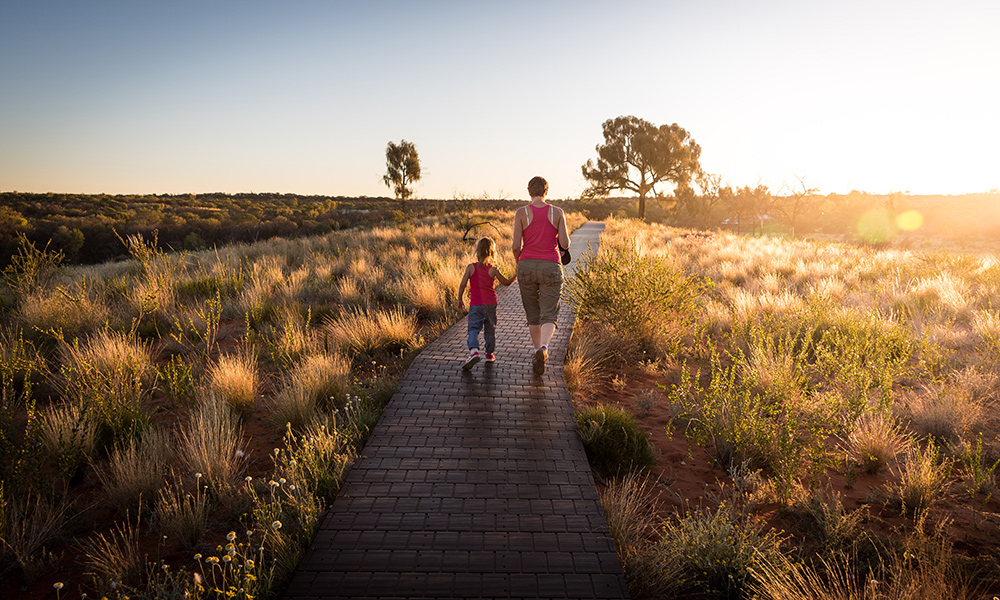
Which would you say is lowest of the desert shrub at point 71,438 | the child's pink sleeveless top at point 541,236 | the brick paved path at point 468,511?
the brick paved path at point 468,511

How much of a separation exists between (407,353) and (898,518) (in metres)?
5.28

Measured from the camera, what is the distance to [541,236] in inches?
197

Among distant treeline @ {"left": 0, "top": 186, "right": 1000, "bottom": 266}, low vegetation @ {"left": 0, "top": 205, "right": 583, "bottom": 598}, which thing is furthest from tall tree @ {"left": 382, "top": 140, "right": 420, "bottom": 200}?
low vegetation @ {"left": 0, "top": 205, "right": 583, "bottom": 598}

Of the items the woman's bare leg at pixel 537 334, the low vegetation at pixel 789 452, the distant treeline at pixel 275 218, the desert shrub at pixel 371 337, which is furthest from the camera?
the distant treeline at pixel 275 218

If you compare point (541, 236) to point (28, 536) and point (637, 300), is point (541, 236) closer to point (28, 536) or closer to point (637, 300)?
point (637, 300)

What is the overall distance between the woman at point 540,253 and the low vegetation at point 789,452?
0.91m

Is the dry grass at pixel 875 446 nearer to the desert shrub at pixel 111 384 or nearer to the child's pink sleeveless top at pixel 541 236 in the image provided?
the child's pink sleeveless top at pixel 541 236

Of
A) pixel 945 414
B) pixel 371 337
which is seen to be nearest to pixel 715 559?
pixel 945 414

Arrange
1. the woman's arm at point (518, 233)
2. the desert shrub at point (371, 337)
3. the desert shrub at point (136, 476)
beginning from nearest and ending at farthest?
the desert shrub at point (136, 476)
the woman's arm at point (518, 233)
the desert shrub at point (371, 337)

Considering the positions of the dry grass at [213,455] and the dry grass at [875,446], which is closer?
the dry grass at [213,455]

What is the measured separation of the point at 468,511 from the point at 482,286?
2777 mm

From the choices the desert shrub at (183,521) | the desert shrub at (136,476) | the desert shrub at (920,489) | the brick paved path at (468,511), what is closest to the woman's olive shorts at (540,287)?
the brick paved path at (468,511)

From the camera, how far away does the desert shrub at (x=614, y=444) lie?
12.3ft

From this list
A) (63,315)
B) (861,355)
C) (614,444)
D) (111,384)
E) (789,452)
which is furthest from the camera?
(63,315)
